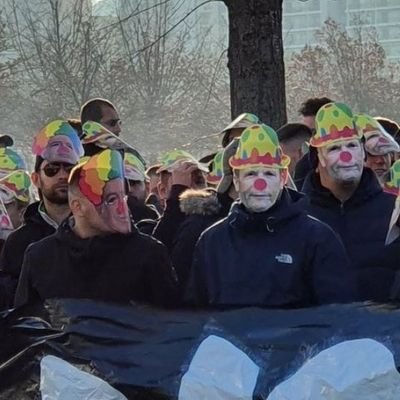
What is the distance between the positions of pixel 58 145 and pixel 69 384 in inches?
67.5

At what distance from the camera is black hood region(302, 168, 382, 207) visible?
5.00 meters

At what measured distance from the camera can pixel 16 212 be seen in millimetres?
6270

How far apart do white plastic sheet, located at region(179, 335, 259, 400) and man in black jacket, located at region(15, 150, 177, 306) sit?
19.4 inches

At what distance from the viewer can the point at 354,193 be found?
5.01 m

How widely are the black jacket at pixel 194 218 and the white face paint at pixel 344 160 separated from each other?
534 mm

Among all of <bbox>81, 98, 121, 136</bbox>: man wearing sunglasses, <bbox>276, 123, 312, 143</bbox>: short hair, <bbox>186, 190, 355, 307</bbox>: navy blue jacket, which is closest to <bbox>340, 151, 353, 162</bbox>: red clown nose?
<bbox>186, 190, 355, 307</bbox>: navy blue jacket

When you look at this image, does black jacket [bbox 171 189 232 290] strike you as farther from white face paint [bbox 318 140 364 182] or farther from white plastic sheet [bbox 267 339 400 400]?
white plastic sheet [bbox 267 339 400 400]

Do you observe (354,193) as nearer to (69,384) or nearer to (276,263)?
(276,263)

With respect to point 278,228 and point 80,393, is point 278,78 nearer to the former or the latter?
point 278,228

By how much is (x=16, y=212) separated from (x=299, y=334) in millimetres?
2660

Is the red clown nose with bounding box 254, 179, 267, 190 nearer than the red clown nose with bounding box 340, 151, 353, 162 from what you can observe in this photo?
Yes

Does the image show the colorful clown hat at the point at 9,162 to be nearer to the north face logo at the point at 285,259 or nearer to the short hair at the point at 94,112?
the short hair at the point at 94,112

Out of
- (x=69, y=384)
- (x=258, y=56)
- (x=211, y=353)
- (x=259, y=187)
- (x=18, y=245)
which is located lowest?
(x=69, y=384)

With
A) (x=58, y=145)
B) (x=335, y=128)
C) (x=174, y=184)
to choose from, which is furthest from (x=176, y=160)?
(x=335, y=128)
